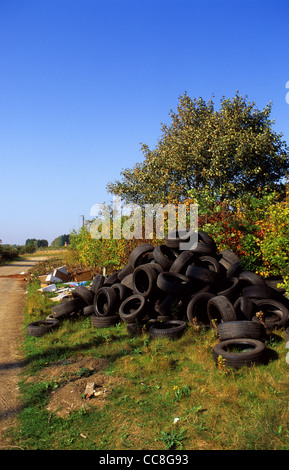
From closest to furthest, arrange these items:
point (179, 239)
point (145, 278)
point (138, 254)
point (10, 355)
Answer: point (10, 355) < point (145, 278) < point (179, 239) < point (138, 254)

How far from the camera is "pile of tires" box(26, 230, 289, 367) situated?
7.69 metres

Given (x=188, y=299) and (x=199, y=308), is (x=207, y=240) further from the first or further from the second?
(x=199, y=308)

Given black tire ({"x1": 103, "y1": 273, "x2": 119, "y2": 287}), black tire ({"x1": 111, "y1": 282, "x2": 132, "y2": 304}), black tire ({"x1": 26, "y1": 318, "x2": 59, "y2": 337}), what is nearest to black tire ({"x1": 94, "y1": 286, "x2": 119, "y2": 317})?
black tire ({"x1": 111, "y1": 282, "x2": 132, "y2": 304})

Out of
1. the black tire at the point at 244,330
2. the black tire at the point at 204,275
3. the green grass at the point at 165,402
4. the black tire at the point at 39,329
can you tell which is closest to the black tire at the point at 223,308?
the green grass at the point at 165,402

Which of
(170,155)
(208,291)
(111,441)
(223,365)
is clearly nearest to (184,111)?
(170,155)

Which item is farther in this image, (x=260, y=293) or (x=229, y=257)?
(x=229, y=257)

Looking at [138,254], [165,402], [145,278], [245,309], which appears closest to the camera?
[165,402]

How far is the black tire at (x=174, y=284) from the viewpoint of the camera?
900 cm

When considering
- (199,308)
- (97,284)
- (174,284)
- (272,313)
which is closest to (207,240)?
(174,284)

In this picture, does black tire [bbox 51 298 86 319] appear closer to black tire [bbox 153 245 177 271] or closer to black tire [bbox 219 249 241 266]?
black tire [bbox 153 245 177 271]

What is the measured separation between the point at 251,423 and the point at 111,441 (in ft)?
5.98

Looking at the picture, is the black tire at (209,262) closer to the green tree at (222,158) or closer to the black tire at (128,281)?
the black tire at (128,281)

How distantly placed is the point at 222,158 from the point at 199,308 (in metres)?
16.2

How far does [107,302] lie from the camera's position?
10125 millimetres
